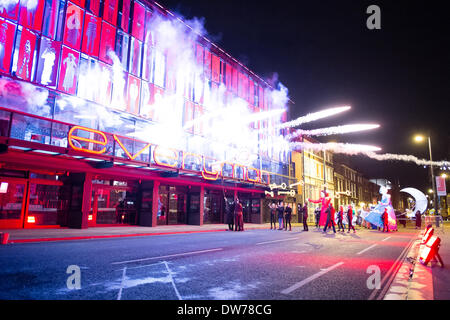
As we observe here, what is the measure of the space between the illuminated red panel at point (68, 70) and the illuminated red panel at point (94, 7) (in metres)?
3.26

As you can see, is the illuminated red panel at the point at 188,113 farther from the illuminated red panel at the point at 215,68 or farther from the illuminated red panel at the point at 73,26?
the illuminated red panel at the point at 73,26

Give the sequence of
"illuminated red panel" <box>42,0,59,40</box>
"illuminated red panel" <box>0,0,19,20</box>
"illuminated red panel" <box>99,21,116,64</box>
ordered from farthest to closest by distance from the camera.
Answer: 1. "illuminated red panel" <box>99,21,116,64</box>
2. "illuminated red panel" <box>42,0,59,40</box>
3. "illuminated red panel" <box>0,0,19,20</box>

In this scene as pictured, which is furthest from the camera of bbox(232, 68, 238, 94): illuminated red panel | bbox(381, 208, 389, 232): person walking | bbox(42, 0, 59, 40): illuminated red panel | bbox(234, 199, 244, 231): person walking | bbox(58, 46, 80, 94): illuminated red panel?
bbox(232, 68, 238, 94): illuminated red panel

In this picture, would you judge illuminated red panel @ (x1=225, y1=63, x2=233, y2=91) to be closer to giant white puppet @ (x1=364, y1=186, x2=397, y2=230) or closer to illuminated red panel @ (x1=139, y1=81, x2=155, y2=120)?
illuminated red panel @ (x1=139, y1=81, x2=155, y2=120)

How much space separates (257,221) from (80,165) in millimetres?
20209

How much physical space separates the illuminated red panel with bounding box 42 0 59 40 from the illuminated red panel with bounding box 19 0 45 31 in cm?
23

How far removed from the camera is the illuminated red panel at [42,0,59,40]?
16.8 metres

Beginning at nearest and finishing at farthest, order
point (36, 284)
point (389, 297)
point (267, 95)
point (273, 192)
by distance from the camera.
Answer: point (389, 297) < point (36, 284) < point (273, 192) < point (267, 95)

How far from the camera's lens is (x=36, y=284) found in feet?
15.4

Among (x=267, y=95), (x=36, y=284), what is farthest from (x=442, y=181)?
(x=36, y=284)

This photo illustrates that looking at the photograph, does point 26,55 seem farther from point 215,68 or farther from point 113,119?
point 215,68

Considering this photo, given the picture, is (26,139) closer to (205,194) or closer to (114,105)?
(114,105)

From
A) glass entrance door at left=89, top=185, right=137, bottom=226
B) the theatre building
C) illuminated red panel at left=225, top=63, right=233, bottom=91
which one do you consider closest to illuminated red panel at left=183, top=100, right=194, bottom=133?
the theatre building

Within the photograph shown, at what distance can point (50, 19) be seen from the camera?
16984mm
